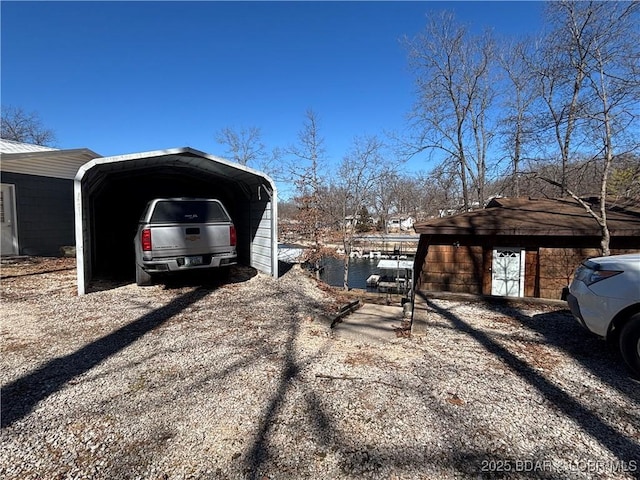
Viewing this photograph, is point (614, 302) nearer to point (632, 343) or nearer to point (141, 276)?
point (632, 343)

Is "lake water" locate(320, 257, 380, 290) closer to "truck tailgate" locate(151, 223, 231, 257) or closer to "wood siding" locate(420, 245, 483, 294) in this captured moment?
A: "wood siding" locate(420, 245, 483, 294)

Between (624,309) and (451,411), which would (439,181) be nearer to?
(624,309)

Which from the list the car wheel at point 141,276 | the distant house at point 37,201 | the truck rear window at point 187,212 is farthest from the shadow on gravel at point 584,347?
the distant house at point 37,201

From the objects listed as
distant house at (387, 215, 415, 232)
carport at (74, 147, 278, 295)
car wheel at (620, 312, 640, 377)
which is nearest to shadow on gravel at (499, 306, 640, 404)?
car wheel at (620, 312, 640, 377)

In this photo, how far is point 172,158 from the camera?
7234mm

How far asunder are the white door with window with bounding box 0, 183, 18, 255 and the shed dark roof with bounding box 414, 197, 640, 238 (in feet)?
40.0

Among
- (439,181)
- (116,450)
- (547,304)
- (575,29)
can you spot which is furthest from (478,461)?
(439,181)

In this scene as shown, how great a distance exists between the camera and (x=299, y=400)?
9.60 ft

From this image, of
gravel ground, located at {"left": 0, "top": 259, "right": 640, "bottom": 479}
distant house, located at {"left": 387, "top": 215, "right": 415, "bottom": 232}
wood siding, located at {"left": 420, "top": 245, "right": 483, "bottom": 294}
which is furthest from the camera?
distant house, located at {"left": 387, "top": 215, "right": 415, "bottom": 232}

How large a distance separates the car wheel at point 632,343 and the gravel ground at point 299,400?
0.58ft

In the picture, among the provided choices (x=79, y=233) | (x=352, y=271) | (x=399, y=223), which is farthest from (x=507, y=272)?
(x=399, y=223)

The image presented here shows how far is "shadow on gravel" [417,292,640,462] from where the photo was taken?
2377 mm

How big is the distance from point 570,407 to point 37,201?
47.0 ft

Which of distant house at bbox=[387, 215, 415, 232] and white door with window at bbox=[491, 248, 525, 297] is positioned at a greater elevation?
distant house at bbox=[387, 215, 415, 232]
